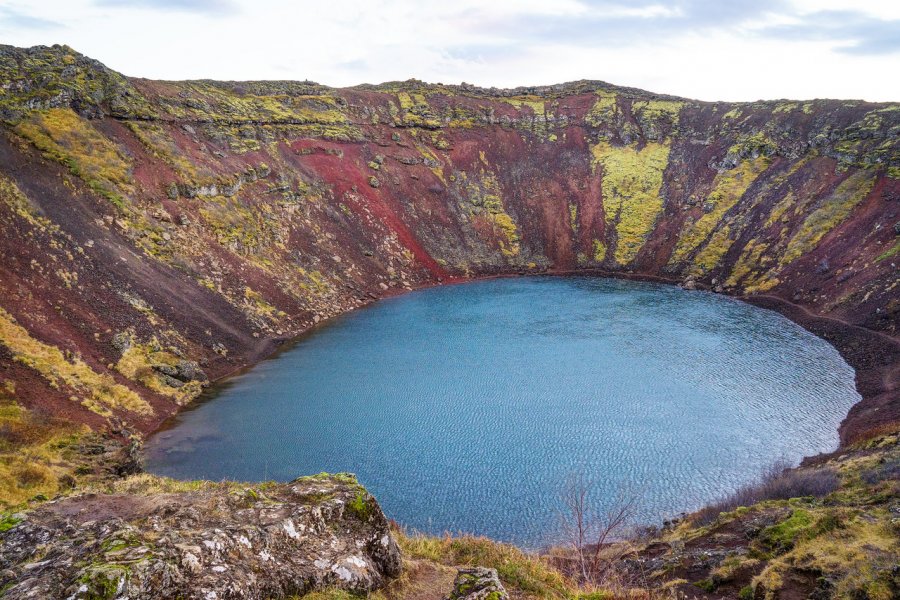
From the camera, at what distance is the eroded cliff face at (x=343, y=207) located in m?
42.6

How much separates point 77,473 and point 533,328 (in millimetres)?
42536

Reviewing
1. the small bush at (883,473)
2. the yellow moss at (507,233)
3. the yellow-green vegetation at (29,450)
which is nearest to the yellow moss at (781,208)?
the yellow moss at (507,233)

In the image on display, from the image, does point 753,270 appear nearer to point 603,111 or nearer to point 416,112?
point 603,111

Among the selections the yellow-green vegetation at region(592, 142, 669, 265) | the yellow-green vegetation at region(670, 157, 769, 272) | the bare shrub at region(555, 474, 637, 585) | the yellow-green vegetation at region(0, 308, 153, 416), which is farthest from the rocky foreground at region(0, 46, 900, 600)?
the bare shrub at region(555, 474, 637, 585)

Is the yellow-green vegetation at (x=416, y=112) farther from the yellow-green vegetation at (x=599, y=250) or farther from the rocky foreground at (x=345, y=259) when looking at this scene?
the yellow-green vegetation at (x=599, y=250)

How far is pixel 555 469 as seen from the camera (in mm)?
31641

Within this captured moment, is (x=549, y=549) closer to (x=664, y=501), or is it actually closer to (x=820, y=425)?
(x=664, y=501)

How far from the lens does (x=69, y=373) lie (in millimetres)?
36281

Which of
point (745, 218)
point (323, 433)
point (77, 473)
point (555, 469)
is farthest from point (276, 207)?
point (745, 218)

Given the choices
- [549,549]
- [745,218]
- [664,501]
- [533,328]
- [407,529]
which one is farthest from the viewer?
[745,218]

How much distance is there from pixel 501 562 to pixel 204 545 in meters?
8.35

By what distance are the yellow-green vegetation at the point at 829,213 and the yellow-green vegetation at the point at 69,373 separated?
72.2 metres

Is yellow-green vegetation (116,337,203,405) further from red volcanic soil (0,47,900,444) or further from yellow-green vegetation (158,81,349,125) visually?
yellow-green vegetation (158,81,349,125)

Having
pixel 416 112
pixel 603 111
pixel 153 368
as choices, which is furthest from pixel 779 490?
pixel 603 111
